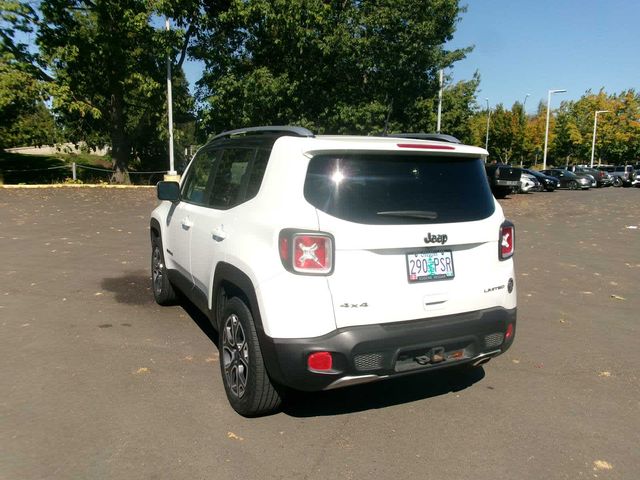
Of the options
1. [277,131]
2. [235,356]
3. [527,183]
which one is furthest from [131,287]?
[527,183]

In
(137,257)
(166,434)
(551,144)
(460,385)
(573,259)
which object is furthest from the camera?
(551,144)

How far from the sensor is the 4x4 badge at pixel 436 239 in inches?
123

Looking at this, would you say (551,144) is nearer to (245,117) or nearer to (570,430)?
(245,117)

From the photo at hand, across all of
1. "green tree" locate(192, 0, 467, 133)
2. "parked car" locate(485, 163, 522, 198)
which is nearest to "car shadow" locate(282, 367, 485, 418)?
"green tree" locate(192, 0, 467, 133)

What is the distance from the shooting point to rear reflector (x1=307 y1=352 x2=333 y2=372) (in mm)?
2916

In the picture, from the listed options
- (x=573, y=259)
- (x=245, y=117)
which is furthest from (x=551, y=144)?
(x=573, y=259)

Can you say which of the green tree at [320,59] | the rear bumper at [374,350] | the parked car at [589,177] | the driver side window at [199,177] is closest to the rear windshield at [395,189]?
the rear bumper at [374,350]

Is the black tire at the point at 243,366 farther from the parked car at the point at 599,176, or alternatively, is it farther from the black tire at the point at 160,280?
the parked car at the point at 599,176

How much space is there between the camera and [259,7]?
22594 millimetres

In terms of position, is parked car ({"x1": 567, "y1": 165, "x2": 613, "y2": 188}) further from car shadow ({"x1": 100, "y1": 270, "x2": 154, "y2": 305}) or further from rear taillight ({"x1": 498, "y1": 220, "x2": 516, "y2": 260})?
rear taillight ({"x1": 498, "y1": 220, "x2": 516, "y2": 260})

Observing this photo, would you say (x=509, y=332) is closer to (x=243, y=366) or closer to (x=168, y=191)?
(x=243, y=366)

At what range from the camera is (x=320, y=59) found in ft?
81.3

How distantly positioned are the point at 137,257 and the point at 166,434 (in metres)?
6.03

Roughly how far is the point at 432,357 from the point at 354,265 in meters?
0.78
